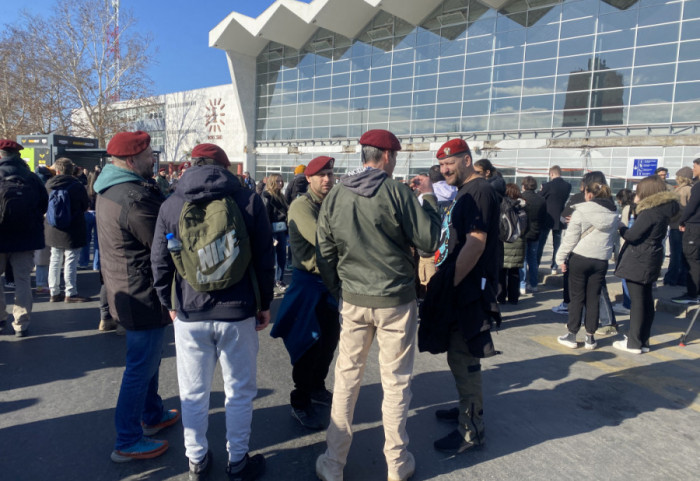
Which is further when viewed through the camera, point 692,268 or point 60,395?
point 692,268

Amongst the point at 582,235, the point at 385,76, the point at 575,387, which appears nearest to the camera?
the point at 575,387

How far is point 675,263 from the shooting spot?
8.03 m

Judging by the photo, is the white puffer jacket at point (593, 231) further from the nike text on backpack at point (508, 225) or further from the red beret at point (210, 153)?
the red beret at point (210, 153)

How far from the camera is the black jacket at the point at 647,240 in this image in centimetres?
472

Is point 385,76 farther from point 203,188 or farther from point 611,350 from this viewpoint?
point 203,188

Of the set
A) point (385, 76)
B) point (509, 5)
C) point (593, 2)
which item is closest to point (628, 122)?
point (593, 2)

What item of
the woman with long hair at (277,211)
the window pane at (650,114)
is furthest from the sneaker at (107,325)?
the window pane at (650,114)

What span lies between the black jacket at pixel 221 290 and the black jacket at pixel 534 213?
18.7 feet

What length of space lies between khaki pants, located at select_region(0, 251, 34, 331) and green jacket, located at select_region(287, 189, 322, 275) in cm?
357

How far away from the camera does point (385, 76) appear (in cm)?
2669

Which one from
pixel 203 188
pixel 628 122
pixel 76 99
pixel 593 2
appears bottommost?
pixel 203 188

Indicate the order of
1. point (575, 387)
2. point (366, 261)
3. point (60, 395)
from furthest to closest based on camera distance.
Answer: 1. point (575, 387)
2. point (60, 395)
3. point (366, 261)

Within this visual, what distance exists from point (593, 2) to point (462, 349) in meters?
22.7

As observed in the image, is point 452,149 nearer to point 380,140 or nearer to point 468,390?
point 380,140
